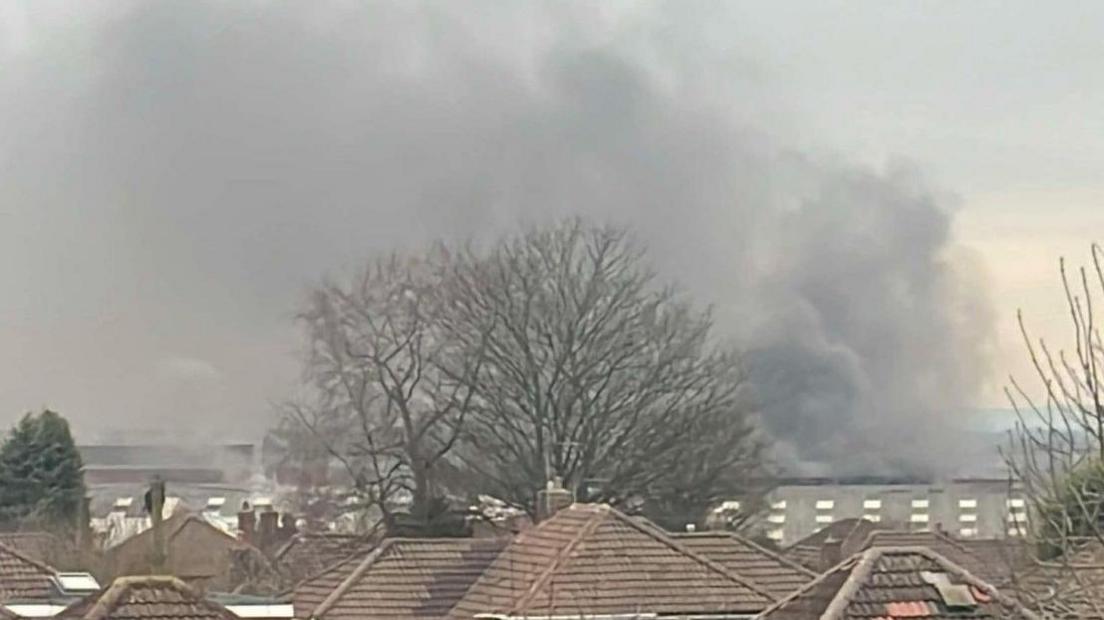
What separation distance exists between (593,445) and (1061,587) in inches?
1333

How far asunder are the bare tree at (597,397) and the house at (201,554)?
558cm

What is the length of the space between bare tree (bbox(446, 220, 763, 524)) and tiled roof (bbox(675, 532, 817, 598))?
17015 millimetres

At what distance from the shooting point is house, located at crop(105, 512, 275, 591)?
35250 mm

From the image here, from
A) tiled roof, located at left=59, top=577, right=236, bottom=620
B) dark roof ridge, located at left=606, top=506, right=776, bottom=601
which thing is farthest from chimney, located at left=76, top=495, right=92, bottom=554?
tiled roof, located at left=59, top=577, right=236, bottom=620

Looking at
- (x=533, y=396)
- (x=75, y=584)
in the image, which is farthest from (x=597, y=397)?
(x=75, y=584)

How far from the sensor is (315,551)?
41.3 meters

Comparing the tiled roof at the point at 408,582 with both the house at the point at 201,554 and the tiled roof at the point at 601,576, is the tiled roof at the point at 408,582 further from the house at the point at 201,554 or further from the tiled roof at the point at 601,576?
the house at the point at 201,554

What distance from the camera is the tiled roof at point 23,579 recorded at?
22800 millimetres

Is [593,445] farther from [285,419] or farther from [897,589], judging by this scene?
[897,589]

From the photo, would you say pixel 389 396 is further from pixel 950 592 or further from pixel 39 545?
pixel 950 592

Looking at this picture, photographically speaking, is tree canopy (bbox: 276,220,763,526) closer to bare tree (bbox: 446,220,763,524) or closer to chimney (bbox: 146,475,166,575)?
bare tree (bbox: 446,220,763,524)

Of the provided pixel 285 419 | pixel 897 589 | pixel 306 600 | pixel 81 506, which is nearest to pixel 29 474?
pixel 81 506

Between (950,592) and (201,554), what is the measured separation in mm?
31850

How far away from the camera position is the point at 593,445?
43875mm
